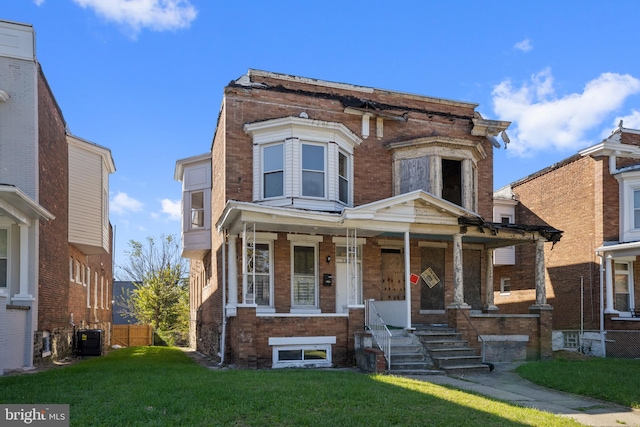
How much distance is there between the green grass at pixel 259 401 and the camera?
750 centimetres

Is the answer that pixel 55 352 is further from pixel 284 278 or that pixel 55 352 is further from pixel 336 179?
pixel 336 179

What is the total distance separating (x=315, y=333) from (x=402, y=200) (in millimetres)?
4112

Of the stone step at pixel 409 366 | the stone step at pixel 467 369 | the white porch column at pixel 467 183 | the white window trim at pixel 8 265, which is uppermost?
the white porch column at pixel 467 183

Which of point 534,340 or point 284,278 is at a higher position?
point 284,278

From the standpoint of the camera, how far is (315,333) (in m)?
14.2

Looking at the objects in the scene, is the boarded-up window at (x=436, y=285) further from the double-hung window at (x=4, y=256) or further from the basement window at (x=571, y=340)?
the double-hung window at (x=4, y=256)

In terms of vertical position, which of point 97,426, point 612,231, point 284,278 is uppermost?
point 612,231

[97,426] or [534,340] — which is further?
[534,340]

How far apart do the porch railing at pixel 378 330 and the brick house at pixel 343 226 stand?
75mm

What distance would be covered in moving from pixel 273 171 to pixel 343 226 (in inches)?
105

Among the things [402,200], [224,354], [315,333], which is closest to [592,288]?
[402,200]

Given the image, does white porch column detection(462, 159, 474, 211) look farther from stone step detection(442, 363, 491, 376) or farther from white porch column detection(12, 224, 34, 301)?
white porch column detection(12, 224, 34, 301)

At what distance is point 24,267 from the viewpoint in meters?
14.2

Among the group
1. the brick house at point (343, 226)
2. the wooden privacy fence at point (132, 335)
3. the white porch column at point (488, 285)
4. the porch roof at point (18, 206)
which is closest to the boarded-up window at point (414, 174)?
the brick house at point (343, 226)
